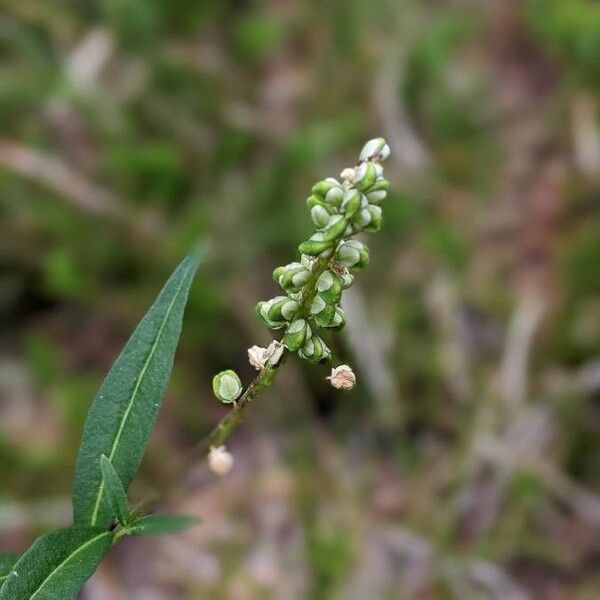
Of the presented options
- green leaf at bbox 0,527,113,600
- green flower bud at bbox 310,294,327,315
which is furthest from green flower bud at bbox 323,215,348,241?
green leaf at bbox 0,527,113,600

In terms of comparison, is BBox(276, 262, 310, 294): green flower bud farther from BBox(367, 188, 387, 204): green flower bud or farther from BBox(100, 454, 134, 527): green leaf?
BBox(100, 454, 134, 527): green leaf

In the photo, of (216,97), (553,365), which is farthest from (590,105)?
(216,97)

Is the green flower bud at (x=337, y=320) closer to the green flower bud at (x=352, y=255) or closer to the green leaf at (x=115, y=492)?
the green flower bud at (x=352, y=255)

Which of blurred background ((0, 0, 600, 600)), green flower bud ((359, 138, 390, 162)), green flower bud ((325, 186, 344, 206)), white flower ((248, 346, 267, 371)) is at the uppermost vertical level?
blurred background ((0, 0, 600, 600))

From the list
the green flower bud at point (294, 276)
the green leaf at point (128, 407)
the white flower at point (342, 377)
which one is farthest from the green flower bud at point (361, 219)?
the green leaf at point (128, 407)

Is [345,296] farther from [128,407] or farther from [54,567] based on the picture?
[54,567]

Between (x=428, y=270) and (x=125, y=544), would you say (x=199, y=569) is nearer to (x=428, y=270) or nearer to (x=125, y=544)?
(x=125, y=544)
